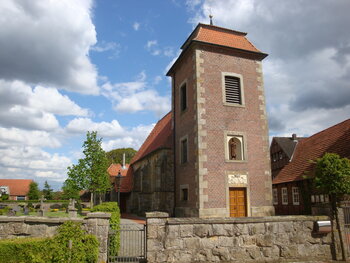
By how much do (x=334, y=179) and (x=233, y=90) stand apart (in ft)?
30.7

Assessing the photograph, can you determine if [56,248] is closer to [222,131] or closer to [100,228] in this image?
[100,228]

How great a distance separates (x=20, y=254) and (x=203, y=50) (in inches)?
564

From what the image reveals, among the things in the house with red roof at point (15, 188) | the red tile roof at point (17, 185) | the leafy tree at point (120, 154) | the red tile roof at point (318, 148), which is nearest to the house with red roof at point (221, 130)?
the red tile roof at point (318, 148)

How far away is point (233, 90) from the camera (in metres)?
17.6

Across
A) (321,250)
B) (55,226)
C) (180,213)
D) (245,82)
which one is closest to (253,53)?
(245,82)

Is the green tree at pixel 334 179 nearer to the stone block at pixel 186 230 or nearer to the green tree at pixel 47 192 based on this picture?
the stone block at pixel 186 230

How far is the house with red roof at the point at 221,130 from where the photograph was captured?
15789 millimetres

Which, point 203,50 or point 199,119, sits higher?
point 203,50

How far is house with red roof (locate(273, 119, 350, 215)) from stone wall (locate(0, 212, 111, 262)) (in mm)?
15230

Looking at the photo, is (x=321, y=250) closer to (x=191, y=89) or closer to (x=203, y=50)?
(x=191, y=89)

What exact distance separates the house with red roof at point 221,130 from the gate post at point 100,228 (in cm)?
785

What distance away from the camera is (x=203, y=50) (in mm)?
17344

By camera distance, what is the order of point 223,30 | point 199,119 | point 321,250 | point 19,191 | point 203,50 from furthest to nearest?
1. point 19,191
2. point 223,30
3. point 203,50
4. point 199,119
5. point 321,250

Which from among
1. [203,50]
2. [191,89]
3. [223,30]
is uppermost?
[223,30]
